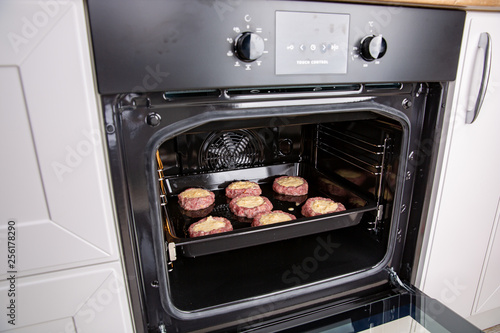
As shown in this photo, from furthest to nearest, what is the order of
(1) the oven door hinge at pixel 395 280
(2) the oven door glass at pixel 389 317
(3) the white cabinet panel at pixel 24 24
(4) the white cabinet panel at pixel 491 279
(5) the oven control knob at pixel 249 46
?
(4) the white cabinet panel at pixel 491 279 → (1) the oven door hinge at pixel 395 280 → (2) the oven door glass at pixel 389 317 → (5) the oven control knob at pixel 249 46 → (3) the white cabinet panel at pixel 24 24

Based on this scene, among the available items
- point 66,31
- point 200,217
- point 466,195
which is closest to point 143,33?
point 66,31

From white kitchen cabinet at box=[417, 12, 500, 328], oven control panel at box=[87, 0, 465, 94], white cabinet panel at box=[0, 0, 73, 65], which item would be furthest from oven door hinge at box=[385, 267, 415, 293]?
white cabinet panel at box=[0, 0, 73, 65]

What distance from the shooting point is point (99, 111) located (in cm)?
64

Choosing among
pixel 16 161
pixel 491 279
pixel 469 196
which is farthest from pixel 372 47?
pixel 491 279

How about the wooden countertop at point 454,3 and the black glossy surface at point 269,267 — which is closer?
the wooden countertop at point 454,3

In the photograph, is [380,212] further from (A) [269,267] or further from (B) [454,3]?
(B) [454,3]

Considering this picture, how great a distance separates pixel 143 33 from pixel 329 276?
2.62ft

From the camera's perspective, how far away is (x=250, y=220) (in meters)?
1.17

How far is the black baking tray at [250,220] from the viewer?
95 centimetres

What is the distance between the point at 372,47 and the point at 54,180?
28.4 inches

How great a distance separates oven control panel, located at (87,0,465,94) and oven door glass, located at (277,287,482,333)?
1.95ft

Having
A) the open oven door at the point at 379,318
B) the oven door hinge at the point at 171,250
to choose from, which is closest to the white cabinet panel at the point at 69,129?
the oven door hinge at the point at 171,250

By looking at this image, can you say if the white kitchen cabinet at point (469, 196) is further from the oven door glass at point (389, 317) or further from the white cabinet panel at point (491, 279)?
the oven door glass at point (389, 317)

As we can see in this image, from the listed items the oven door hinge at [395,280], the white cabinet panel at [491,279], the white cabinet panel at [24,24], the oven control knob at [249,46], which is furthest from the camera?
the white cabinet panel at [491,279]
